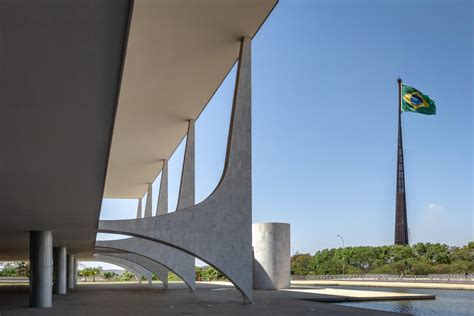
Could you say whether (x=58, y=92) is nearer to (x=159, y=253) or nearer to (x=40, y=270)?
(x=40, y=270)

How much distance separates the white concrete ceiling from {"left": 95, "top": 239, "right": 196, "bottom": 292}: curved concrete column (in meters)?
5.37

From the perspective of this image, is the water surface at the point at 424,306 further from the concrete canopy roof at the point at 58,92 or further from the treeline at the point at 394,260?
the treeline at the point at 394,260

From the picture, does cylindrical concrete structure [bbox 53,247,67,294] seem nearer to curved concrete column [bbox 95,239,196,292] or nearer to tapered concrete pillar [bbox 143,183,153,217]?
curved concrete column [bbox 95,239,196,292]

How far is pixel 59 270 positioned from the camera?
2731cm

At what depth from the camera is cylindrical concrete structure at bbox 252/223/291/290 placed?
1231 inches

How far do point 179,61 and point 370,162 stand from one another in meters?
25.6

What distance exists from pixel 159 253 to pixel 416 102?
26.1 metres

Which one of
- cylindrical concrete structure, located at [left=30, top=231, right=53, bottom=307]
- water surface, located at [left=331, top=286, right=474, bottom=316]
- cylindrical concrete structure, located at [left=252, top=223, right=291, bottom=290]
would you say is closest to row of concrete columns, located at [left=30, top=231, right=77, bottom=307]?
cylindrical concrete structure, located at [left=30, top=231, right=53, bottom=307]

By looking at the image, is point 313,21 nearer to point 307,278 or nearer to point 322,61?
point 322,61

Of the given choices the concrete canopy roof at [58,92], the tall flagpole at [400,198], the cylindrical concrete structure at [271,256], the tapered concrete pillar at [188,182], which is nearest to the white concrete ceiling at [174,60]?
the tapered concrete pillar at [188,182]

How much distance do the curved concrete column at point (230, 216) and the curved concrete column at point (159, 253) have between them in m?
7.12

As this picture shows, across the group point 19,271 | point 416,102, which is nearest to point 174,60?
point 416,102

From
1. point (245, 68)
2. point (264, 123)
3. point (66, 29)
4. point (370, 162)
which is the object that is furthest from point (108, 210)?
point (66, 29)

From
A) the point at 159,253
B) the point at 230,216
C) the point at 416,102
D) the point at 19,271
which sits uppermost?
the point at 416,102
